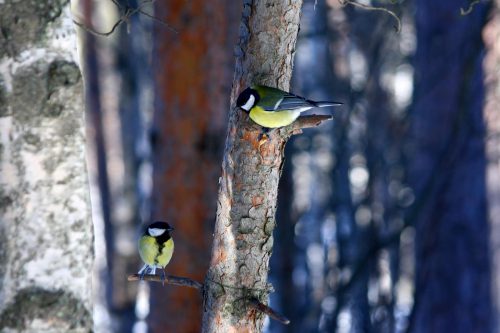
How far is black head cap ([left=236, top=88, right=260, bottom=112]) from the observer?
2.95 m

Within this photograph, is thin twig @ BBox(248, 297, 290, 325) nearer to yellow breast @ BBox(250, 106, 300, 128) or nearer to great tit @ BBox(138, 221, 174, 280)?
yellow breast @ BBox(250, 106, 300, 128)

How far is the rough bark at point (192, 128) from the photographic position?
543 cm

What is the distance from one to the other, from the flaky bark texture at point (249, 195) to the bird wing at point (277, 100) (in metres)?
0.07

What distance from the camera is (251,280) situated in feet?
9.87

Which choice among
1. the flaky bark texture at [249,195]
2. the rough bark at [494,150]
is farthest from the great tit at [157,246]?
the rough bark at [494,150]

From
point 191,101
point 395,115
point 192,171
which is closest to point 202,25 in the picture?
point 191,101

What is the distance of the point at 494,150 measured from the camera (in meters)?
6.56

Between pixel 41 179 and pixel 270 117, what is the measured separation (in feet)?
3.93

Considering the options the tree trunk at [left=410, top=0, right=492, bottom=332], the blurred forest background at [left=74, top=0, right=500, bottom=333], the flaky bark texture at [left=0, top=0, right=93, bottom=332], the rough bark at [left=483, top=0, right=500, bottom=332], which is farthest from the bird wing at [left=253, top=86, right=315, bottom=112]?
the rough bark at [left=483, top=0, right=500, bottom=332]

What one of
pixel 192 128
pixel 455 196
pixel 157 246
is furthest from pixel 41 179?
pixel 455 196

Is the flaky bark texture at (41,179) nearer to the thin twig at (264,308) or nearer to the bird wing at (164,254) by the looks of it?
the thin twig at (264,308)

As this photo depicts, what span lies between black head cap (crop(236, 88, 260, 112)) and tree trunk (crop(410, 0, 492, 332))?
11.5 feet

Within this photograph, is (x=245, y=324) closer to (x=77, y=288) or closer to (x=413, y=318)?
(x=77, y=288)

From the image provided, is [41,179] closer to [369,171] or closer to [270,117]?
[270,117]
